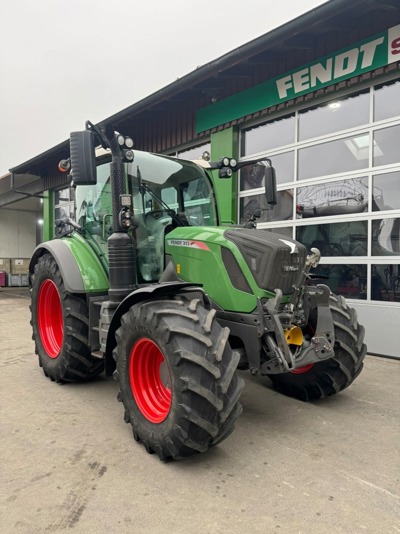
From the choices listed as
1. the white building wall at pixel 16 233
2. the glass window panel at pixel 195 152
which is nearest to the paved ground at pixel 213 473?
the glass window panel at pixel 195 152

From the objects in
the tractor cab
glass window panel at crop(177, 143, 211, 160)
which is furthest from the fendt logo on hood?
glass window panel at crop(177, 143, 211, 160)

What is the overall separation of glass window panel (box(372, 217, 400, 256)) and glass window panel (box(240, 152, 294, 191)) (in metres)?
1.67

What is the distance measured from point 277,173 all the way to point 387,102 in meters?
1.96

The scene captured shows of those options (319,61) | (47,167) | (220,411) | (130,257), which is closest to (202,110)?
(319,61)

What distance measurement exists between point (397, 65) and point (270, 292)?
4078mm

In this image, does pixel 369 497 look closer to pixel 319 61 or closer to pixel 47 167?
pixel 319 61

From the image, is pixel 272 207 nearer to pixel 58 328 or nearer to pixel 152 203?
pixel 152 203

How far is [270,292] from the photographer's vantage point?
293cm

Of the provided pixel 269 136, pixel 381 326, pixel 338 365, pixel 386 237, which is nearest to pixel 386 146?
pixel 386 237

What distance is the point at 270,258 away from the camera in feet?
9.57

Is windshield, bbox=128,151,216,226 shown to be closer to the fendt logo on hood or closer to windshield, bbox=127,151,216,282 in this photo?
windshield, bbox=127,151,216,282

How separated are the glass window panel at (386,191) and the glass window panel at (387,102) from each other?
2.65 ft

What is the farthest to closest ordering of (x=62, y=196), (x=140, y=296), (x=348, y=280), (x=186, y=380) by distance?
(x=62, y=196), (x=348, y=280), (x=140, y=296), (x=186, y=380)

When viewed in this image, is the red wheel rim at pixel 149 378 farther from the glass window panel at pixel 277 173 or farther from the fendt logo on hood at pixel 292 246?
the glass window panel at pixel 277 173
